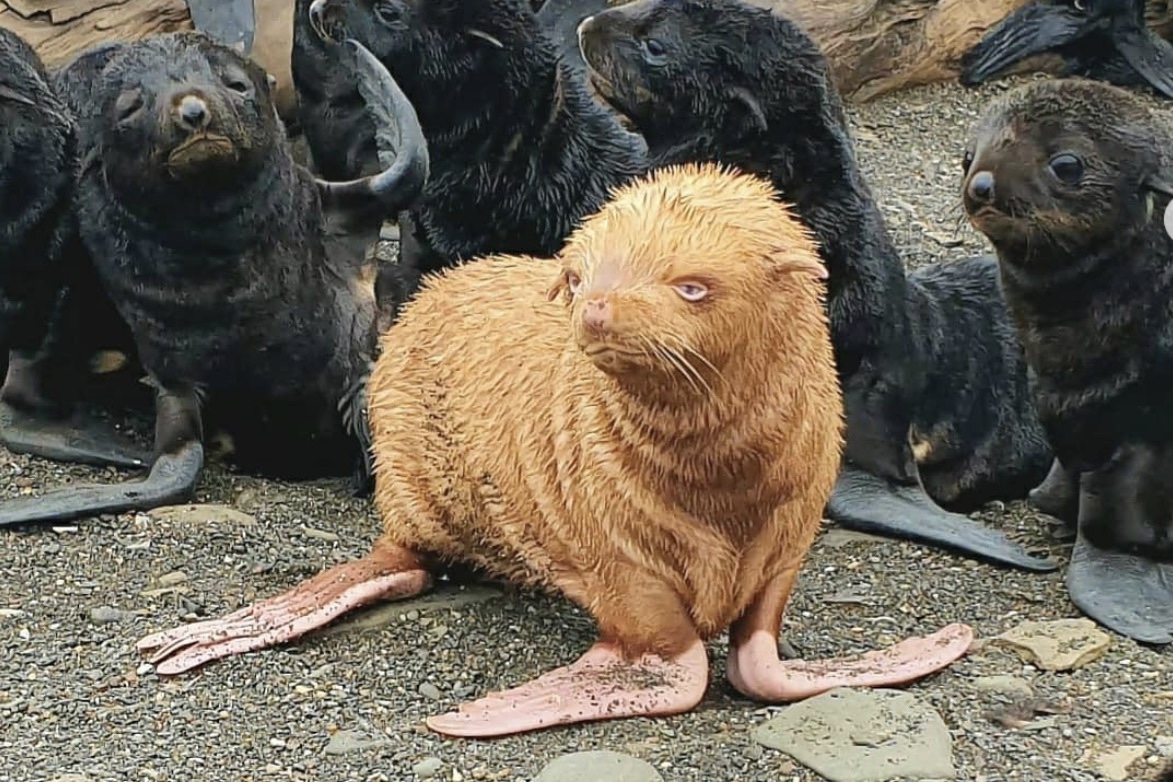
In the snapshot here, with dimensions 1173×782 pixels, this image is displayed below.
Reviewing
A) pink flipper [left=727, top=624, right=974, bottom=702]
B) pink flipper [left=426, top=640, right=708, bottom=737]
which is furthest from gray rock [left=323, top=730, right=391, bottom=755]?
pink flipper [left=727, top=624, right=974, bottom=702]

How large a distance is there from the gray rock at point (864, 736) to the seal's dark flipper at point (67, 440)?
244 centimetres

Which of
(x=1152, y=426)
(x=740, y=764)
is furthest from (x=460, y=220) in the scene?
(x=740, y=764)

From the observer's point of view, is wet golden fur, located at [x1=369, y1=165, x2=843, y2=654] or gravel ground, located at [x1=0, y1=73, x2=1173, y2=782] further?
gravel ground, located at [x1=0, y1=73, x2=1173, y2=782]

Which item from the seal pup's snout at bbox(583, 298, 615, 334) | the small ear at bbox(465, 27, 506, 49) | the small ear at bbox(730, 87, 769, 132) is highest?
the seal pup's snout at bbox(583, 298, 615, 334)

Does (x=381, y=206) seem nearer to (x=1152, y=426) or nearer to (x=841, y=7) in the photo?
(x=1152, y=426)

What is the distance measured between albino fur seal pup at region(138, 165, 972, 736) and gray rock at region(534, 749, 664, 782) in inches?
5.8

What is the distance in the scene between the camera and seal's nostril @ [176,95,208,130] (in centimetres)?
485

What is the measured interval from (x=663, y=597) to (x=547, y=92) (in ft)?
8.87

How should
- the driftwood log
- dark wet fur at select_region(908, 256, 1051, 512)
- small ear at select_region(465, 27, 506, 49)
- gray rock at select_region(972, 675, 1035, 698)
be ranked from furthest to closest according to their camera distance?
the driftwood log, small ear at select_region(465, 27, 506, 49), dark wet fur at select_region(908, 256, 1051, 512), gray rock at select_region(972, 675, 1035, 698)

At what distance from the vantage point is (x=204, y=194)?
5.09 m

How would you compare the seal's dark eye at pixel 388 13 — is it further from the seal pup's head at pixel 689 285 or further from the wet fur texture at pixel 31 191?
the seal pup's head at pixel 689 285

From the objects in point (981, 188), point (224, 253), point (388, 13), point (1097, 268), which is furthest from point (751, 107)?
point (224, 253)

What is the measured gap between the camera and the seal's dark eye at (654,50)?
5.43m

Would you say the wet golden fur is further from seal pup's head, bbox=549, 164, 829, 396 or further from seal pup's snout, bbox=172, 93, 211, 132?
seal pup's snout, bbox=172, 93, 211, 132
